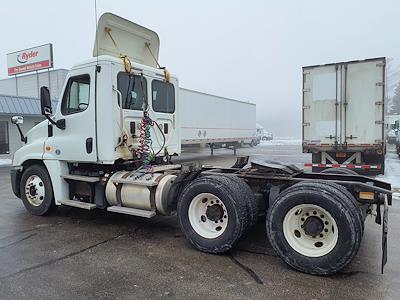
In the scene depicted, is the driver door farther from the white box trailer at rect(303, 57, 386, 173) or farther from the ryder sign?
the ryder sign

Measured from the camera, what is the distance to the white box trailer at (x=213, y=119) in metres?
19.1

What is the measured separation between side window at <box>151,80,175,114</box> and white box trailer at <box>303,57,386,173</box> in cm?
647

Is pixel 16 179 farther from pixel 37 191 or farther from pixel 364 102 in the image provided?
pixel 364 102

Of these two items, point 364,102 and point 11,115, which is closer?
point 364,102

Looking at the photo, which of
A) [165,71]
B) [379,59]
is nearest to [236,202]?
[165,71]

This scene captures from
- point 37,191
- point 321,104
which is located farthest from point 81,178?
point 321,104

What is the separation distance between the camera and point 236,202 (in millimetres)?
4469

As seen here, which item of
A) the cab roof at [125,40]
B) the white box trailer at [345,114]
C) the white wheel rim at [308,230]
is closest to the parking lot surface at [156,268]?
the white wheel rim at [308,230]

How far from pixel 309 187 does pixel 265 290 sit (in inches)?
49.3

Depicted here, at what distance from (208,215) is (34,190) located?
12.4ft

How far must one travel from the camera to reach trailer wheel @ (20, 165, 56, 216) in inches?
261

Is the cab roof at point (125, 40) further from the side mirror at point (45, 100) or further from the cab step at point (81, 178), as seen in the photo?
the cab step at point (81, 178)

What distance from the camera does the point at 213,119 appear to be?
2197 cm

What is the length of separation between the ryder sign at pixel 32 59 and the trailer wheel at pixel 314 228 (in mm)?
34706
